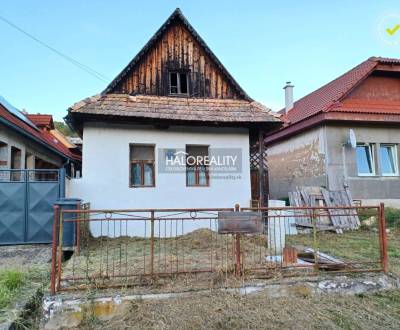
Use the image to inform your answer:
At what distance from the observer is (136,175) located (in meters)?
9.20

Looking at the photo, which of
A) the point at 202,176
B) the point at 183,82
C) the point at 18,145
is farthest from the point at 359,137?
the point at 18,145

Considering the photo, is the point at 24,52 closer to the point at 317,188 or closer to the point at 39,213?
the point at 39,213

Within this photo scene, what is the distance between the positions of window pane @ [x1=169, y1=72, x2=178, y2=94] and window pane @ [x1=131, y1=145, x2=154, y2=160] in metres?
2.20

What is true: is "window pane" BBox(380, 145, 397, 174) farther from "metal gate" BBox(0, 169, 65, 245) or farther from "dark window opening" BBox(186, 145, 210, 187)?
"metal gate" BBox(0, 169, 65, 245)

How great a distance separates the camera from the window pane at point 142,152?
365 inches

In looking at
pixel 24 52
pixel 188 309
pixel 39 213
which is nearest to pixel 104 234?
pixel 39 213

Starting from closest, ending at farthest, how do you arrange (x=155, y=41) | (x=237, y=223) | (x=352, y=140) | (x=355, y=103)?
(x=237, y=223) → (x=155, y=41) → (x=352, y=140) → (x=355, y=103)

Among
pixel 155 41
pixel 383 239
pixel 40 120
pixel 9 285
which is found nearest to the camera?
pixel 9 285

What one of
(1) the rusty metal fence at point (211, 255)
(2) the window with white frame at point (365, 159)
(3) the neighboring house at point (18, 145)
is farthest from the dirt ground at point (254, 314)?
(2) the window with white frame at point (365, 159)

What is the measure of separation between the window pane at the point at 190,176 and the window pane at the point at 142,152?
4.24 feet

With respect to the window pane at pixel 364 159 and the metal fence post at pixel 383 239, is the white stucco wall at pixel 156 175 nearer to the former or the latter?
the metal fence post at pixel 383 239

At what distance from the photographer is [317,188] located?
10766 millimetres

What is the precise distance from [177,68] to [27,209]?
21.0 ft

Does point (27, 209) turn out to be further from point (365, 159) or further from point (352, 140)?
point (365, 159)
